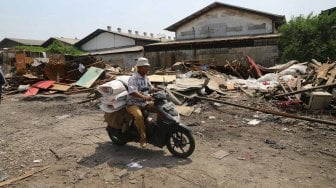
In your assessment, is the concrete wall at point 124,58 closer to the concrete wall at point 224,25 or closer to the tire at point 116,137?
the concrete wall at point 224,25

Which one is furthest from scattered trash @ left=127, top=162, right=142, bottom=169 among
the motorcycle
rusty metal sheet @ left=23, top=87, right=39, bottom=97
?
rusty metal sheet @ left=23, top=87, right=39, bottom=97

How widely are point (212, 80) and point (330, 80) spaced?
4.22 m

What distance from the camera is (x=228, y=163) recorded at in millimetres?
5574

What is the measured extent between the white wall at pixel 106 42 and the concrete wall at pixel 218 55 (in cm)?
1516

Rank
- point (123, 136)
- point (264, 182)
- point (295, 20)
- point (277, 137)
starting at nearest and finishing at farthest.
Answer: point (264, 182)
point (123, 136)
point (277, 137)
point (295, 20)

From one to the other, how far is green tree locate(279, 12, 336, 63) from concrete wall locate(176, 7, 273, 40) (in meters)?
7.46

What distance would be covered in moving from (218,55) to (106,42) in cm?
2397

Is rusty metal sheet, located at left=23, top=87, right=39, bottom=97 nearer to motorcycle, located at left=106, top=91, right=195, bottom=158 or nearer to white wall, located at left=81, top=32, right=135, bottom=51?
motorcycle, located at left=106, top=91, right=195, bottom=158

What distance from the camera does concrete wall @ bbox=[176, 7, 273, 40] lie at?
30.3 metres

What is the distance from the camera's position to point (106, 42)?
45.2 metres

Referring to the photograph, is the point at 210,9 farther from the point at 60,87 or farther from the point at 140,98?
the point at 140,98

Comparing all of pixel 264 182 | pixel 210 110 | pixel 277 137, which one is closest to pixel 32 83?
pixel 210 110

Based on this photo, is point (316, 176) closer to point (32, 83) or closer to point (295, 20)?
point (32, 83)

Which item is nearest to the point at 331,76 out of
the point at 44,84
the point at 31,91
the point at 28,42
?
the point at 44,84
